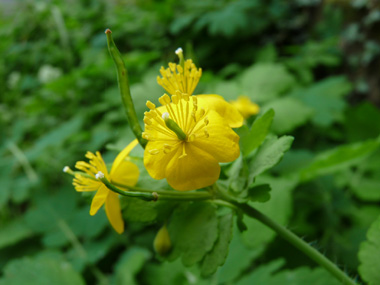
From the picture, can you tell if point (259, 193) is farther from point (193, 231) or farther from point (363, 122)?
point (363, 122)

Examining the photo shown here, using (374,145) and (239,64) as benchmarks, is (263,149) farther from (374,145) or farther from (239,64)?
(239,64)

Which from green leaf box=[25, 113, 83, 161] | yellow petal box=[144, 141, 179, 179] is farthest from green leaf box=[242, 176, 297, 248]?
green leaf box=[25, 113, 83, 161]

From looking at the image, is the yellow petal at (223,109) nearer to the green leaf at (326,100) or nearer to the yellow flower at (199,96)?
the yellow flower at (199,96)

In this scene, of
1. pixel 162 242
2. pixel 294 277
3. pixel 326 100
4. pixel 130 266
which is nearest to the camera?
pixel 162 242

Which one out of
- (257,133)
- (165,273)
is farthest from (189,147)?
(165,273)

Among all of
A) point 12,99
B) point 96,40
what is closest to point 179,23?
point 96,40
